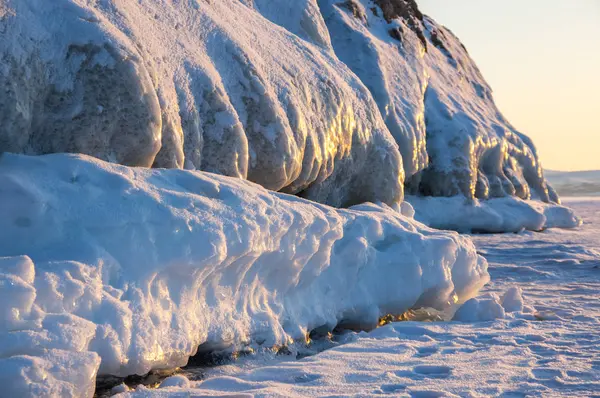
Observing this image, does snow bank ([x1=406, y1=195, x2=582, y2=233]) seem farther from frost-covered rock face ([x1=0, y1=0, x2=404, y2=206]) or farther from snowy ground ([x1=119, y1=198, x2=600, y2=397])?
snowy ground ([x1=119, y1=198, x2=600, y2=397])

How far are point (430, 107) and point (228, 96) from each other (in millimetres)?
9240

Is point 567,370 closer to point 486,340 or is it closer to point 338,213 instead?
point 486,340

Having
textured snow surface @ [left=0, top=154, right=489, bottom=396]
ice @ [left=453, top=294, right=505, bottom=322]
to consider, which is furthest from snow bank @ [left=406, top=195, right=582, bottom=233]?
textured snow surface @ [left=0, top=154, right=489, bottom=396]

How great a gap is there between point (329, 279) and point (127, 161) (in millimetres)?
1659

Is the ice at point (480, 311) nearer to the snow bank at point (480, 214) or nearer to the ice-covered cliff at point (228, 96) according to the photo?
the ice-covered cliff at point (228, 96)

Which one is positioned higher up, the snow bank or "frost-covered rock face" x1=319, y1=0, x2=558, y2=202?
"frost-covered rock face" x1=319, y1=0, x2=558, y2=202

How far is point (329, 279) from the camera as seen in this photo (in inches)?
216

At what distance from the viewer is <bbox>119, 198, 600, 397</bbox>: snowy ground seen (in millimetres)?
3793

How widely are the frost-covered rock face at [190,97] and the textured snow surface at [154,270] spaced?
637mm

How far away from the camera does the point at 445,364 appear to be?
432 cm

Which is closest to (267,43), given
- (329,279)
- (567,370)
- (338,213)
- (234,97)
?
(234,97)

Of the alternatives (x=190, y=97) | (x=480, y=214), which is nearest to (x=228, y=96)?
(x=190, y=97)

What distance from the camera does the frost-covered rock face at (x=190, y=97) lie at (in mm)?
4840

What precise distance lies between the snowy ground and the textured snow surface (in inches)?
10.4
